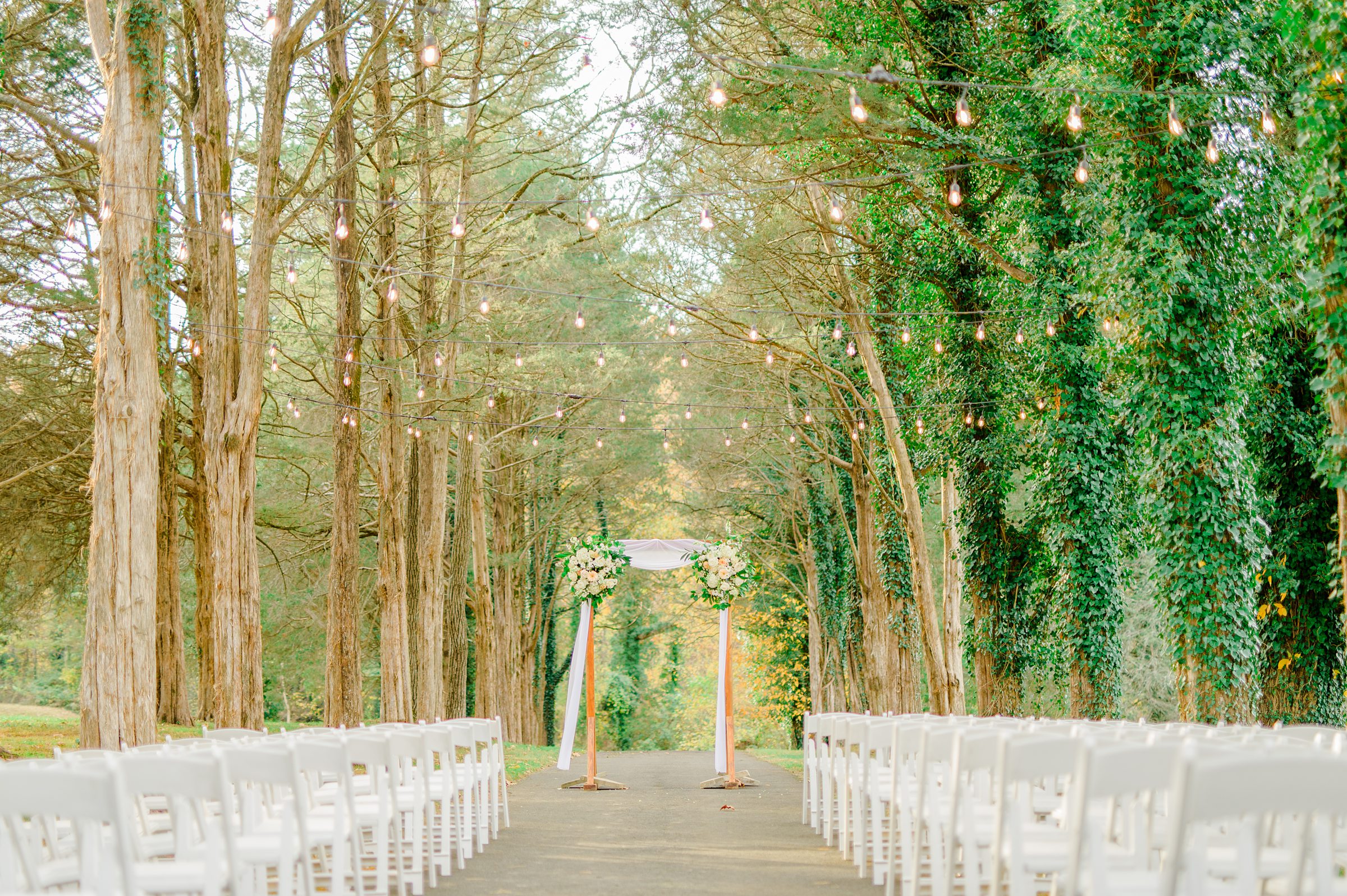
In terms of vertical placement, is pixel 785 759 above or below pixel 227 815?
below

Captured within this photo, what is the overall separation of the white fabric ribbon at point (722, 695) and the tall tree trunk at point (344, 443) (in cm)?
398

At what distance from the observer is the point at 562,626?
32156 mm

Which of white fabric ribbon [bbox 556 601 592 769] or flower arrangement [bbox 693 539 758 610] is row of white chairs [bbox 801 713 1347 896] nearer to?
flower arrangement [bbox 693 539 758 610]

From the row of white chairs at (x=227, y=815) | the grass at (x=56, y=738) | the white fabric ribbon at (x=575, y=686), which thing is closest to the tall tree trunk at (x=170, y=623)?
the grass at (x=56, y=738)

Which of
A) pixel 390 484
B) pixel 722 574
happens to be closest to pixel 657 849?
pixel 722 574

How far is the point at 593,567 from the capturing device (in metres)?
13.3

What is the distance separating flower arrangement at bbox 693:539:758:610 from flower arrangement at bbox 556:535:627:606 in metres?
0.90

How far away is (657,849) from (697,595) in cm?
552

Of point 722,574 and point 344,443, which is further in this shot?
point 344,443

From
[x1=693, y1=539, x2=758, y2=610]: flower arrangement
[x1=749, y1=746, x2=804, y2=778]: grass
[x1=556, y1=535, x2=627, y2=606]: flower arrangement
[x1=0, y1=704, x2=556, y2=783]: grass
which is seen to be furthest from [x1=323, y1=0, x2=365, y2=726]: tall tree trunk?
[x1=749, y1=746, x2=804, y2=778]: grass

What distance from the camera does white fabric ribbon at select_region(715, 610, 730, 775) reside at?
13258 mm

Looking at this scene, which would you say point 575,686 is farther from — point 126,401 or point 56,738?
point 126,401

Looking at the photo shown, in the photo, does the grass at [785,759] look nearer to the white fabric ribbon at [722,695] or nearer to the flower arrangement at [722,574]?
the white fabric ribbon at [722,695]

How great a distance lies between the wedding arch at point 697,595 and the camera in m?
13.0
